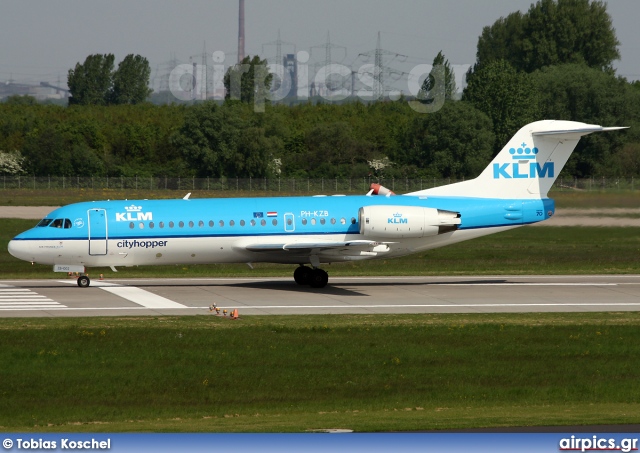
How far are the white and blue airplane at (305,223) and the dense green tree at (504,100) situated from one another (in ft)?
208

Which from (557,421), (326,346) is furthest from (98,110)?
(557,421)

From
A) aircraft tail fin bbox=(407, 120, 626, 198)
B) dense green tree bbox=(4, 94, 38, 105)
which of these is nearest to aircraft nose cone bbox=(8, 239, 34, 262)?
aircraft tail fin bbox=(407, 120, 626, 198)

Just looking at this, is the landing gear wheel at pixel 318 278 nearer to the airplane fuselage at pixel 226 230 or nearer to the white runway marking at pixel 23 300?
the airplane fuselage at pixel 226 230

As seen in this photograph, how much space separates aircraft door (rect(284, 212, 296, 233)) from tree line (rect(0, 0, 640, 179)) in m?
54.6

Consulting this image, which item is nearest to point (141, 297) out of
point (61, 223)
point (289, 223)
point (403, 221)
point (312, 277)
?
point (61, 223)

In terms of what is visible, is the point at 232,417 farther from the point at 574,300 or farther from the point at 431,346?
the point at 574,300

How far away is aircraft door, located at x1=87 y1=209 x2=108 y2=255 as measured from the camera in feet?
114

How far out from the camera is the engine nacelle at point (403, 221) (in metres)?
34.9

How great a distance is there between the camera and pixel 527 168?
37125 millimetres

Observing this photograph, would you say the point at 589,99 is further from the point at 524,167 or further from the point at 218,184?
the point at 524,167

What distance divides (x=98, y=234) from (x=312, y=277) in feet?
26.5

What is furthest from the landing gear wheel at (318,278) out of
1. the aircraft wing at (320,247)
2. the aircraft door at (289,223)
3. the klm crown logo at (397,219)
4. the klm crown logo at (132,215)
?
the klm crown logo at (132,215)

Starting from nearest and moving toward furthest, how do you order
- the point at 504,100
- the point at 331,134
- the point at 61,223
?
the point at 61,223 < the point at 331,134 < the point at 504,100

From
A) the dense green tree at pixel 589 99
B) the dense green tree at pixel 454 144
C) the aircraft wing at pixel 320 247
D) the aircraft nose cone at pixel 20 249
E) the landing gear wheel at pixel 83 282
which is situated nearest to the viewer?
the aircraft nose cone at pixel 20 249
